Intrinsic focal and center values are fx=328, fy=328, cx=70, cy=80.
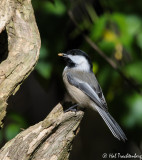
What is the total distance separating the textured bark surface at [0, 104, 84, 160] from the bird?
0.36 metres

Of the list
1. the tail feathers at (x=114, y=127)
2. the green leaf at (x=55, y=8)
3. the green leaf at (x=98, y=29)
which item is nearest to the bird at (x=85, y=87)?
the tail feathers at (x=114, y=127)

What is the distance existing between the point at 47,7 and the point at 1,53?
63 centimetres

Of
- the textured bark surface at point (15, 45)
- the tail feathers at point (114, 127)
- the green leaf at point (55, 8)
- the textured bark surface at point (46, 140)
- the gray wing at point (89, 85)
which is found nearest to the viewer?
the textured bark surface at point (46, 140)

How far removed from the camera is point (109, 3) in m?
2.29

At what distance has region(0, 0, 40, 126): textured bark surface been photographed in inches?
63.6

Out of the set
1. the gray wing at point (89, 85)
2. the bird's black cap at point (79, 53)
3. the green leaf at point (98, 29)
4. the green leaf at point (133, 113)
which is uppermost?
the green leaf at point (98, 29)

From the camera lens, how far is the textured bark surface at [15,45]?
1615mm

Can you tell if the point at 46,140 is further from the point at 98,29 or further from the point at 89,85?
the point at 98,29

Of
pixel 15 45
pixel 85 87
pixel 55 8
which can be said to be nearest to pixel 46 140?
pixel 15 45

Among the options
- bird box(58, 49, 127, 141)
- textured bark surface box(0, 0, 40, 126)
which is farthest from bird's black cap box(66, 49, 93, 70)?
textured bark surface box(0, 0, 40, 126)

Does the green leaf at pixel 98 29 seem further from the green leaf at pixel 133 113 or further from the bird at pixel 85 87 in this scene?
the green leaf at pixel 133 113

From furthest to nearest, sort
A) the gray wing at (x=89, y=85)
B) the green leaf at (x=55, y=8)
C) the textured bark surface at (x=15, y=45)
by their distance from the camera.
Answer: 1. the green leaf at (x=55, y=8)
2. the gray wing at (x=89, y=85)
3. the textured bark surface at (x=15, y=45)

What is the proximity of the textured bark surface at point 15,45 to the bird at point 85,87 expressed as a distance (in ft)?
1.52

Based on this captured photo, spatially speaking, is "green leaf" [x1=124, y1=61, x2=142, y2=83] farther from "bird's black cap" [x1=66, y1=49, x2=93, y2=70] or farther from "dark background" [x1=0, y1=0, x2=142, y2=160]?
"bird's black cap" [x1=66, y1=49, x2=93, y2=70]
